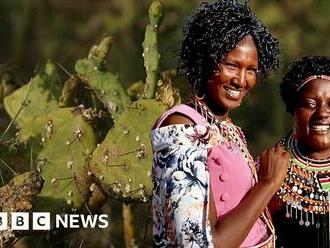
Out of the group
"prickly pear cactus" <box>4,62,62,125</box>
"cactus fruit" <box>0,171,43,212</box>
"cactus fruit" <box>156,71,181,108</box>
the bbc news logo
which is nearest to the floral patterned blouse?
"cactus fruit" <box>0,171,43,212</box>

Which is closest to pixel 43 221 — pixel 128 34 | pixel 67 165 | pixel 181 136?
pixel 67 165

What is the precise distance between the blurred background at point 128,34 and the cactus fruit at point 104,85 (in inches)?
79.7

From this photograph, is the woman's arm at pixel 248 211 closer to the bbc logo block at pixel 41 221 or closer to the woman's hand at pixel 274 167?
the woman's hand at pixel 274 167

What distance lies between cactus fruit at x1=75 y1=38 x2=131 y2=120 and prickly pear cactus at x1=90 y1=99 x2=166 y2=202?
0.21 m

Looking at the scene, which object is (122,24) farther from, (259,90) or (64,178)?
(64,178)

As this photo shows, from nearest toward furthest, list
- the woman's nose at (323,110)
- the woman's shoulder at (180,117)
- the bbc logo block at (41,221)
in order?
the woman's shoulder at (180,117), the woman's nose at (323,110), the bbc logo block at (41,221)

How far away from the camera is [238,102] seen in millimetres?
3500

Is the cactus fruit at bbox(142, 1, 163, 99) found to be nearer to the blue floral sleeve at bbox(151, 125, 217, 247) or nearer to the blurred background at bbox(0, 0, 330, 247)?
the blue floral sleeve at bbox(151, 125, 217, 247)

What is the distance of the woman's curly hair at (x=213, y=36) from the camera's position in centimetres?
342

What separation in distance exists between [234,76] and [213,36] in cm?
13

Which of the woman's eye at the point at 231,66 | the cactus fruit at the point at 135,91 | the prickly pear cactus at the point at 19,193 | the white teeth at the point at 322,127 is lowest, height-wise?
the white teeth at the point at 322,127

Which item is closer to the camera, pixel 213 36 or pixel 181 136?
pixel 181 136

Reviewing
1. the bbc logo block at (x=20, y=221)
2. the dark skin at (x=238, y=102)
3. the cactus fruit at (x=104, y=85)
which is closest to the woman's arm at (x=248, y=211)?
the dark skin at (x=238, y=102)

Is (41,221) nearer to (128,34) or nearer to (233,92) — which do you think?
(233,92)
